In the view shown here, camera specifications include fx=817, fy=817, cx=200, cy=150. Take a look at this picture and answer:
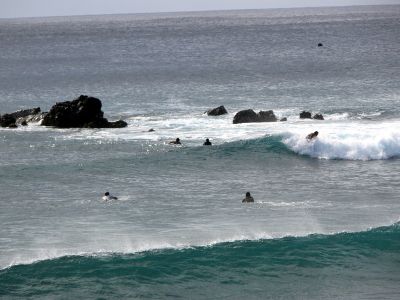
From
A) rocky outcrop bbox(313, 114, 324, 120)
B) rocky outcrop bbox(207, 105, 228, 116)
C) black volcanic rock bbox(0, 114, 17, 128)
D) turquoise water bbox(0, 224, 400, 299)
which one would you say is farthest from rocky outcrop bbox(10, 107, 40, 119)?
turquoise water bbox(0, 224, 400, 299)

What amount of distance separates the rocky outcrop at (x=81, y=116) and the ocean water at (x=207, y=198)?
3.71ft

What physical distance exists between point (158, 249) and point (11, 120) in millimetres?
35452

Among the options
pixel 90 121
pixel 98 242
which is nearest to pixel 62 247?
pixel 98 242

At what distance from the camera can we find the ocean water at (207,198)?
29.4 metres

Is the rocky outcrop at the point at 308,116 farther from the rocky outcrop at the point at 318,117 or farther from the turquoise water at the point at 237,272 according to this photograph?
the turquoise water at the point at 237,272

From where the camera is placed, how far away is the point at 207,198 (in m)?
40.4

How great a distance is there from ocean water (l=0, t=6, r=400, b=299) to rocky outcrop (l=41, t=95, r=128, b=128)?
113cm

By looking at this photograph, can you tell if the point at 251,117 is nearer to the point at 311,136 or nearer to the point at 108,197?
the point at 311,136

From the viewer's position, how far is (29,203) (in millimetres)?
40375

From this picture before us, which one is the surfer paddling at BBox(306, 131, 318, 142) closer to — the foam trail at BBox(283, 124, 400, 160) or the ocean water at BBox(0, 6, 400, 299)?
the foam trail at BBox(283, 124, 400, 160)

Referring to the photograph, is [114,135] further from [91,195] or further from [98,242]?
[98,242]

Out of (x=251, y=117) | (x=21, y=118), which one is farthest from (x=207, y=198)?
(x=21, y=118)

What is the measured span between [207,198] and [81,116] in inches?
952

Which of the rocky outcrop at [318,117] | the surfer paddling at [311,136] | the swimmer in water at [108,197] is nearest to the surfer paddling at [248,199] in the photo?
the swimmer in water at [108,197]
